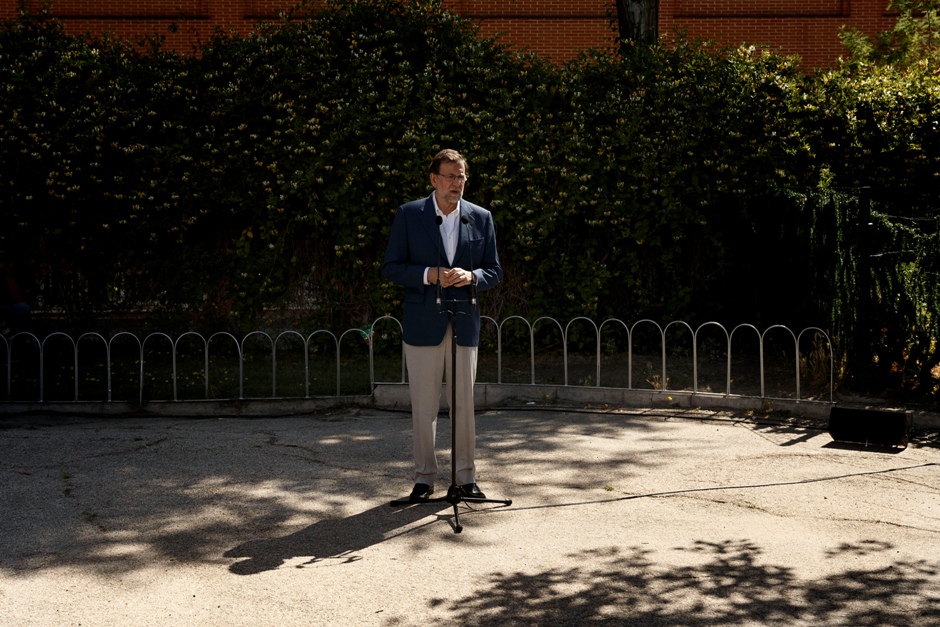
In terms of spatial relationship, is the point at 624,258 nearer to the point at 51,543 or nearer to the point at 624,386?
the point at 624,386

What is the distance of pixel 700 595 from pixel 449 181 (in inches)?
108

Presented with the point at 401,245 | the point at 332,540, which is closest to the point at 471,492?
the point at 332,540

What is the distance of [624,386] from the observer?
35.5 ft

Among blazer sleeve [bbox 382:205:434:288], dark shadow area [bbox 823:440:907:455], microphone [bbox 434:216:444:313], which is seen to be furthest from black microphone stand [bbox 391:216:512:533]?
dark shadow area [bbox 823:440:907:455]

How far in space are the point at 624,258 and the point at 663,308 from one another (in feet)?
2.61

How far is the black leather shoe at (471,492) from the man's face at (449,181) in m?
1.69

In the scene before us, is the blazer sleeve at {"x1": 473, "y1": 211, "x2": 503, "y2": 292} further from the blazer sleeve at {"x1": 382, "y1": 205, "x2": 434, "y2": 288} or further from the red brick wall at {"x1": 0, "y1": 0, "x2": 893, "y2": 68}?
the red brick wall at {"x1": 0, "y1": 0, "x2": 893, "y2": 68}

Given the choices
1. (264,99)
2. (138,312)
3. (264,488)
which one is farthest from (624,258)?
(264,488)

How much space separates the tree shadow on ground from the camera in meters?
4.77

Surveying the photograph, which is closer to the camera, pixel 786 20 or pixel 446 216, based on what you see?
pixel 446 216

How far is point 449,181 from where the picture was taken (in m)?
6.52

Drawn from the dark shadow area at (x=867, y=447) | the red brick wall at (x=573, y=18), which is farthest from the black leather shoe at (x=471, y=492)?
the red brick wall at (x=573, y=18)

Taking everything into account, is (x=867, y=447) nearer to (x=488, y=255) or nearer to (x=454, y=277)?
(x=488, y=255)

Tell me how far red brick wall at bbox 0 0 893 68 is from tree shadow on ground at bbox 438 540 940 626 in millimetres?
21899
